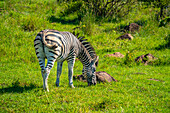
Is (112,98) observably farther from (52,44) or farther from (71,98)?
(52,44)

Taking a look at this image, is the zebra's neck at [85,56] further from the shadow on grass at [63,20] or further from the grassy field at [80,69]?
the shadow on grass at [63,20]

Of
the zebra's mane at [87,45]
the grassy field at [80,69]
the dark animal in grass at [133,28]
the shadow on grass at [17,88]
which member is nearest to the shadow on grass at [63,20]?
the grassy field at [80,69]

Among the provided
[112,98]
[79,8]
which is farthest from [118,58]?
[79,8]

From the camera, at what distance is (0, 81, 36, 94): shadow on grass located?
663cm

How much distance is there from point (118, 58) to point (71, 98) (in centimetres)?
634

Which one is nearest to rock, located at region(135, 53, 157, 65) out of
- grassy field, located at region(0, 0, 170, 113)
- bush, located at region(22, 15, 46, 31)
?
grassy field, located at region(0, 0, 170, 113)

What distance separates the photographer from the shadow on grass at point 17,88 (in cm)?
663

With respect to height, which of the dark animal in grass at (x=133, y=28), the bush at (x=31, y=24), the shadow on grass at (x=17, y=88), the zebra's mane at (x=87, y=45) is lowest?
the shadow on grass at (x=17, y=88)

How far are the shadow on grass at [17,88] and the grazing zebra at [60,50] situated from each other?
2.43 feet

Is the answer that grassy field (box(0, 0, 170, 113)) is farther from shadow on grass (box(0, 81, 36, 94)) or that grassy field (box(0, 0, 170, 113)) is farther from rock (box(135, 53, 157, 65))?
rock (box(135, 53, 157, 65))

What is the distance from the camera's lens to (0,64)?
10070 mm

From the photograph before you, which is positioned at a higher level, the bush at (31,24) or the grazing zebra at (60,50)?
the bush at (31,24)

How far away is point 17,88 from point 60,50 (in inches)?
77.8

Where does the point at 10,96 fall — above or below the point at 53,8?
below
